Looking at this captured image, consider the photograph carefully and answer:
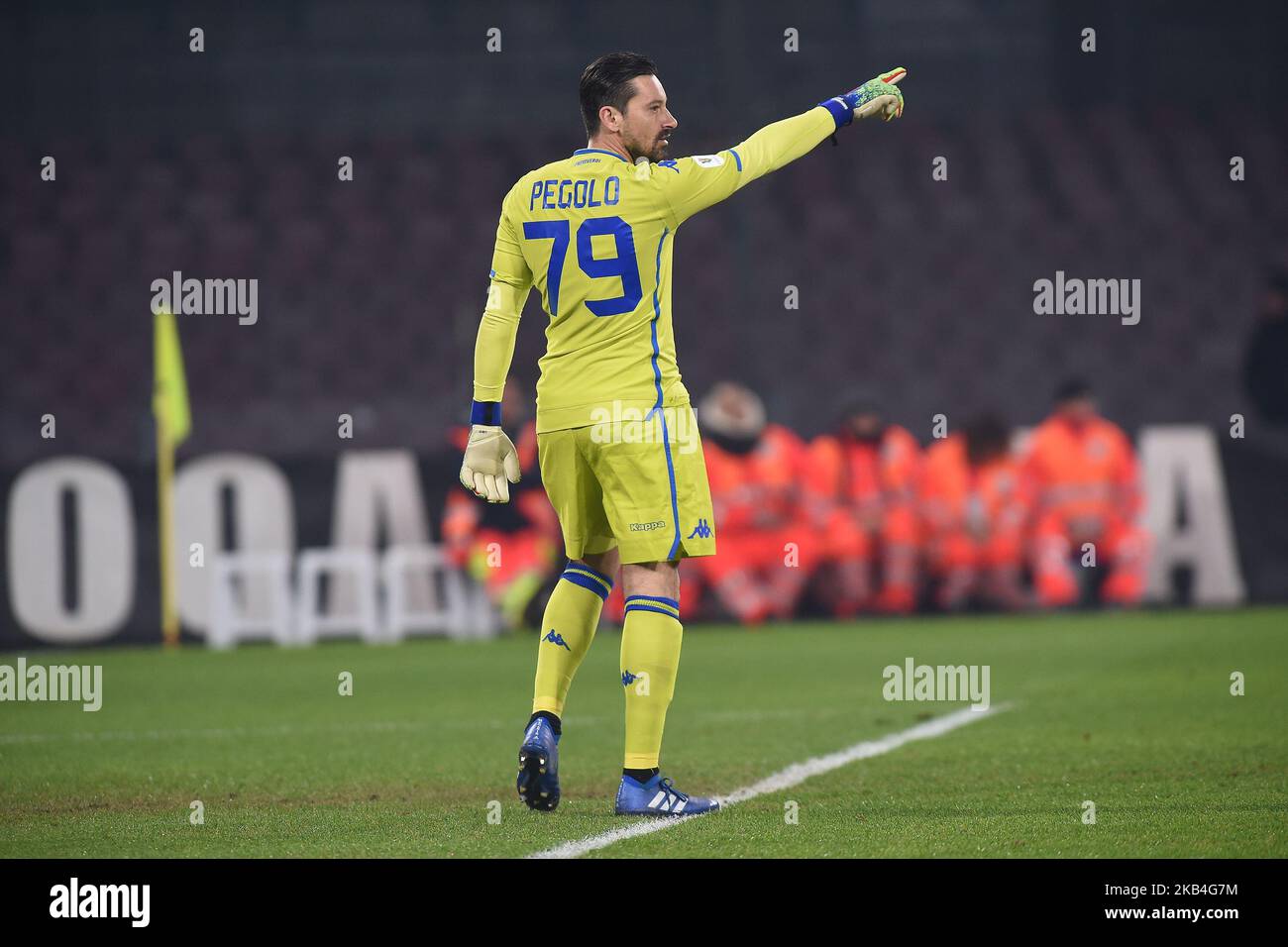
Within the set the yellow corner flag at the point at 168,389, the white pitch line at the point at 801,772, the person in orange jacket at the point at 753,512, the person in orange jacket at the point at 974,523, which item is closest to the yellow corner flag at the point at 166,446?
the yellow corner flag at the point at 168,389

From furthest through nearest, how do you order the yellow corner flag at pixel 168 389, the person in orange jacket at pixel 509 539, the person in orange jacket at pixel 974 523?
1. the person in orange jacket at pixel 974 523
2. the person in orange jacket at pixel 509 539
3. the yellow corner flag at pixel 168 389

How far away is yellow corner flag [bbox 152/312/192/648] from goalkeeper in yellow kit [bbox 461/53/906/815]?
705cm

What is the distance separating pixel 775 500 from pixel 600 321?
8.38 m

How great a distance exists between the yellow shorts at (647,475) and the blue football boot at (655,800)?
573mm

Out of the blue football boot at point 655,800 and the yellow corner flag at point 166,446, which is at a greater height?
the yellow corner flag at point 166,446

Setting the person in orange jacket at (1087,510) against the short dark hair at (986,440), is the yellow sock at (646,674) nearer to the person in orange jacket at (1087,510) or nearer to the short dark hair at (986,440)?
the person in orange jacket at (1087,510)

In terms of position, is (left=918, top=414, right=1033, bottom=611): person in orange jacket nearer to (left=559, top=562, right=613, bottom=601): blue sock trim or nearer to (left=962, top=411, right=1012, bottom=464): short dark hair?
(left=962, top=411, right=1012, bottom=464): short dark hair

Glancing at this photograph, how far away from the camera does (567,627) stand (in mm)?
5531

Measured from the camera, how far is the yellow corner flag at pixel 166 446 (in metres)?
12.2

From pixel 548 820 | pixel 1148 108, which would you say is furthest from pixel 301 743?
pixel 1148 108

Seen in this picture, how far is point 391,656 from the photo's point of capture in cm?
1141

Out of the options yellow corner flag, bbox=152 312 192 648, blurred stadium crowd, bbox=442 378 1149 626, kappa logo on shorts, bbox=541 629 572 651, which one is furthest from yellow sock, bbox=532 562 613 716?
blurred stadium crowd, bbox=442 378 1149 626

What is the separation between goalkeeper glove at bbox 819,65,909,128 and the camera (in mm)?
5582

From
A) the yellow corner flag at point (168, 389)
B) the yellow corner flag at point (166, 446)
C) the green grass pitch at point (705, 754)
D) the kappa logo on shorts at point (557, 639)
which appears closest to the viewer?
the green grass pitch at point (705, 754)
